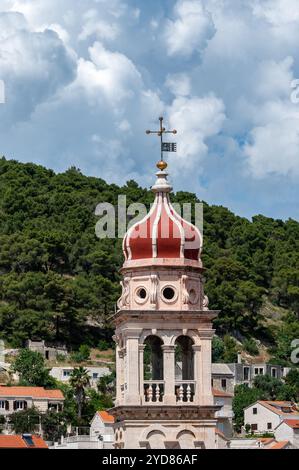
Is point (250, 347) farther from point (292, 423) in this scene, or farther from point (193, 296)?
point (193, 296)

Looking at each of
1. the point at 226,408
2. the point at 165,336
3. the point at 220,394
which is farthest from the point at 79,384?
the point at 165,336

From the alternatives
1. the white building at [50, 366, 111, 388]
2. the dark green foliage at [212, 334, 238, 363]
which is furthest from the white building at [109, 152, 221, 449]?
the dark green foliage at [212, 334, 238, 363]

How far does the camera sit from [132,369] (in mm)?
37906

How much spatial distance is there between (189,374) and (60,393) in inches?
4406

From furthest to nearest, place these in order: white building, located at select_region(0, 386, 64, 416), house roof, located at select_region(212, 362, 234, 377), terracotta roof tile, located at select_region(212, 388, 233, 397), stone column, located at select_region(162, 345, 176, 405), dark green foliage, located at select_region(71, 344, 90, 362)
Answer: dark green foliage, located at select_region(71, 344, 90, 362) < house roof, located at select_region(212, 362, 234, 377) < terracotta roof tile, located at select_region(212, 388, 233, 397) < white building, located at select_region(0, 386, 64, 416) < stone column, located at select_region(162, 345, 176, 405)

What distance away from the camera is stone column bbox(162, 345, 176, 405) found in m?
37.9

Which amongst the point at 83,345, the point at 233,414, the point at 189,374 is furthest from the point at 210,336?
the point at 83,345

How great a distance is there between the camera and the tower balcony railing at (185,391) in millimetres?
37969

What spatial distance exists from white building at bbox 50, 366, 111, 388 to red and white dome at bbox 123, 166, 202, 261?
122176mm

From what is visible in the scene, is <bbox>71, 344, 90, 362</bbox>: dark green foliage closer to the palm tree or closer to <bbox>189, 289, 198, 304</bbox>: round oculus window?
the palm tree

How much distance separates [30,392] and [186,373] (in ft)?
365

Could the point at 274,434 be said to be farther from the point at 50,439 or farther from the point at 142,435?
the point at 142,435
